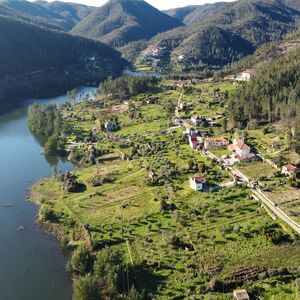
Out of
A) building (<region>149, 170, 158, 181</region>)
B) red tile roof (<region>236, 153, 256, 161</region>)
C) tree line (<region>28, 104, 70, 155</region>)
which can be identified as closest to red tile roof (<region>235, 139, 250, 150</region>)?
red tile roof (<region>236, 153, 256, 161</region>)

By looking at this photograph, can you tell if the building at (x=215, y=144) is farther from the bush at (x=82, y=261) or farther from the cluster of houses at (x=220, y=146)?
the bush at (x=82, y=261)

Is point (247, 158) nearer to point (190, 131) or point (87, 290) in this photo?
point (190, 131)

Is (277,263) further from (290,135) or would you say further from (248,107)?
(248,107)

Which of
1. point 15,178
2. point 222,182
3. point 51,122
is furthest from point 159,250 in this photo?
point 51,122

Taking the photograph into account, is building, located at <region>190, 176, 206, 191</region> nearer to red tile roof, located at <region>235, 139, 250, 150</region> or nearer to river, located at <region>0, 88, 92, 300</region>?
red tile roof, located at <region>235, 139, 250, 150</region>

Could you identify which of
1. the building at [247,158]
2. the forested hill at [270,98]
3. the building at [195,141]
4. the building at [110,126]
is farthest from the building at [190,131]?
the building at [110,126]

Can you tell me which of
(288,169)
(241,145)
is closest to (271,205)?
(288,169)
